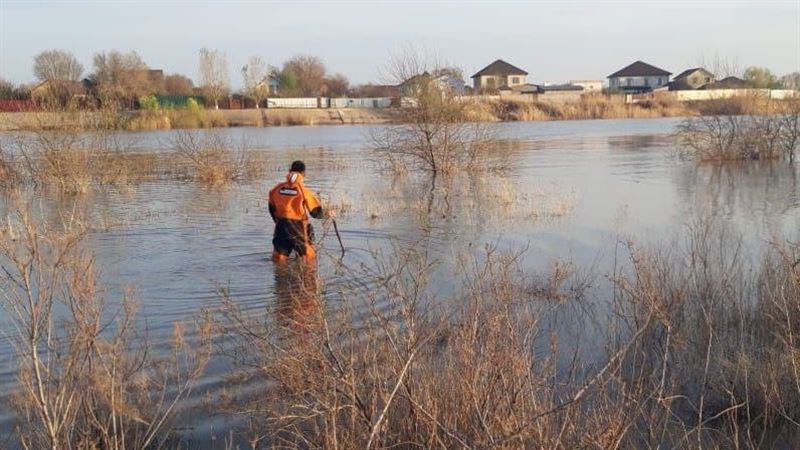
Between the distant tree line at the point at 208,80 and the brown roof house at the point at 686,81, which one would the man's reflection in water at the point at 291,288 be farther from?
the brown roof house at the point at 686,81

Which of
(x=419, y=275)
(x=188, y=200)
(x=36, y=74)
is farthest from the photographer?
(x=36, y=74)

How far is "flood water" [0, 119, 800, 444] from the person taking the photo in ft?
36.5

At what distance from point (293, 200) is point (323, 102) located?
246 feet

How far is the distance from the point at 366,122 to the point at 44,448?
66.7 meters

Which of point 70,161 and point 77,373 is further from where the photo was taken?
point 70,161

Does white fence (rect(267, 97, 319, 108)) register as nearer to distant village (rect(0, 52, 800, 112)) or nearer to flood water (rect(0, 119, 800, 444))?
distant village (rect(0, 52, 800, 112))

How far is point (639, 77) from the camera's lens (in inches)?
4572

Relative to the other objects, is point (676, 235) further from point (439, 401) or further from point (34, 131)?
point (34, 131)

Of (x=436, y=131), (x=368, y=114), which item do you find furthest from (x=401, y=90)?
(x=368, y=114)

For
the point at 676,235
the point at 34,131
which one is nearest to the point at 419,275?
the point at 676,235

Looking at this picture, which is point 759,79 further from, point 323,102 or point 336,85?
point 336,85

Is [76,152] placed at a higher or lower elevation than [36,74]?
lower

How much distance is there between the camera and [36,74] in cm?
6544

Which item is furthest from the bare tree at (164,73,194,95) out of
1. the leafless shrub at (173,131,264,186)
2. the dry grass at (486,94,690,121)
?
the leafless shrub at (173,131,264,186)
